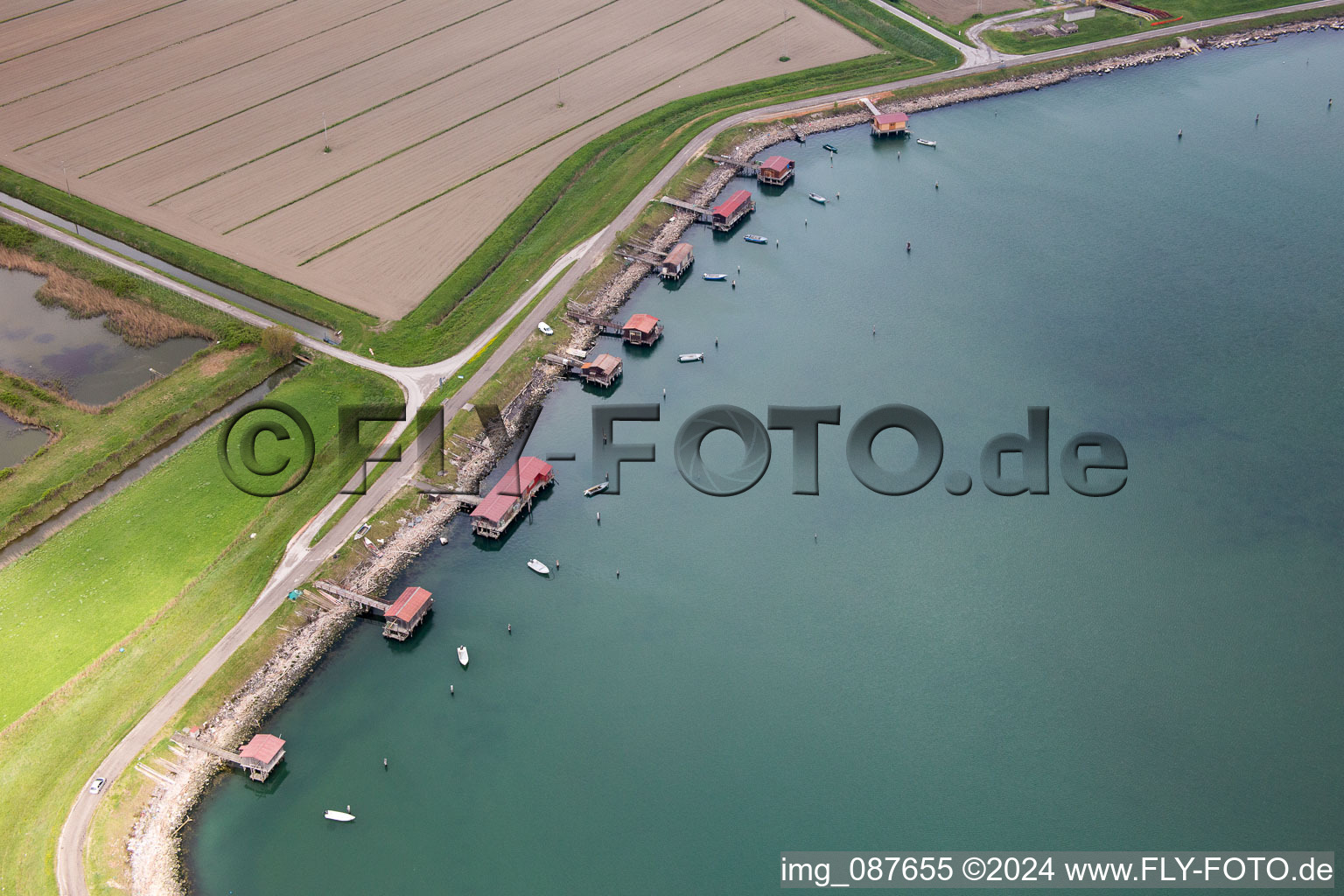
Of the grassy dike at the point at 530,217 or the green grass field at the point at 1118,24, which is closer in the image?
the grassy dike at the point at 530,217

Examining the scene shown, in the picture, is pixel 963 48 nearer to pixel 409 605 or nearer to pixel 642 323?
pixel 642 323

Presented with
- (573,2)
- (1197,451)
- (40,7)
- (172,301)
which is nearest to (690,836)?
(1197,451)

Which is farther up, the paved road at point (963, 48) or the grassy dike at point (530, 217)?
the paved road at point (963, 48)

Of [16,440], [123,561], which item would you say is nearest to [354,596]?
[123,561]

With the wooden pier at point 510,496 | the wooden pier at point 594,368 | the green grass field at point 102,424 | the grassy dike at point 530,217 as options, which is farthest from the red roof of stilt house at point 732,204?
the green grass field at point 102,424

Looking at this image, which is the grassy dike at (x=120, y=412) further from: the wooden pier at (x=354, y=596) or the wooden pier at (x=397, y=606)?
the wooden pier at (x=397, y=606)
